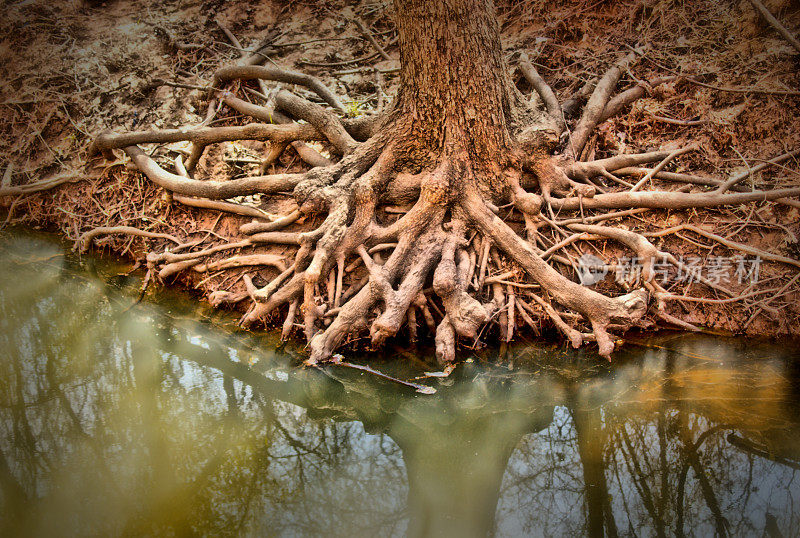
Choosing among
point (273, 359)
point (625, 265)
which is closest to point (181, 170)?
point (273, 359)

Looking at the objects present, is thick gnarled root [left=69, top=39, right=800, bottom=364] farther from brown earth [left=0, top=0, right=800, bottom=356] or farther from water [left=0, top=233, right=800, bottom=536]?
water [left=0, top=233, right=800, bottom=536]

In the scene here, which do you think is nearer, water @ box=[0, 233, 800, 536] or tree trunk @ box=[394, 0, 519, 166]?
water @ box=[0, 233, 800, 536]

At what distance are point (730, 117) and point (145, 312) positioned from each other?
549 cm

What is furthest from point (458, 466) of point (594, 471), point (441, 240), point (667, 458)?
point (441, 240)

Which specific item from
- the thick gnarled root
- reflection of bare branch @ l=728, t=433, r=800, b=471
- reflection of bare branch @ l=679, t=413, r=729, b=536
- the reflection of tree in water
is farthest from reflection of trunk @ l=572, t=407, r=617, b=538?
reflection of bare branch @ l=728, t=433, r=800, b=471

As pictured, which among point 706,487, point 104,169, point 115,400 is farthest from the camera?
point 104,169

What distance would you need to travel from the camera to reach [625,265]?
159 inches

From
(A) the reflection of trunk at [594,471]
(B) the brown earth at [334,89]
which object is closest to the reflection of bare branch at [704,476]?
(A) the reflection of trunk at [594,471]

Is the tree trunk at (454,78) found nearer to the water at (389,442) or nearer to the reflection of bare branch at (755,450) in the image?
the water at (389,442)

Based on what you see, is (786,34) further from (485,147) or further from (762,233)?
(485,147)

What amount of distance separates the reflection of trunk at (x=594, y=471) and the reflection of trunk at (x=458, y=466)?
220 millimetres

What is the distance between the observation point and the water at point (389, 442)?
2.49 m

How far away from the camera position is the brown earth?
417 cm

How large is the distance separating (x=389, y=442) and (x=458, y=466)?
1.46ft
